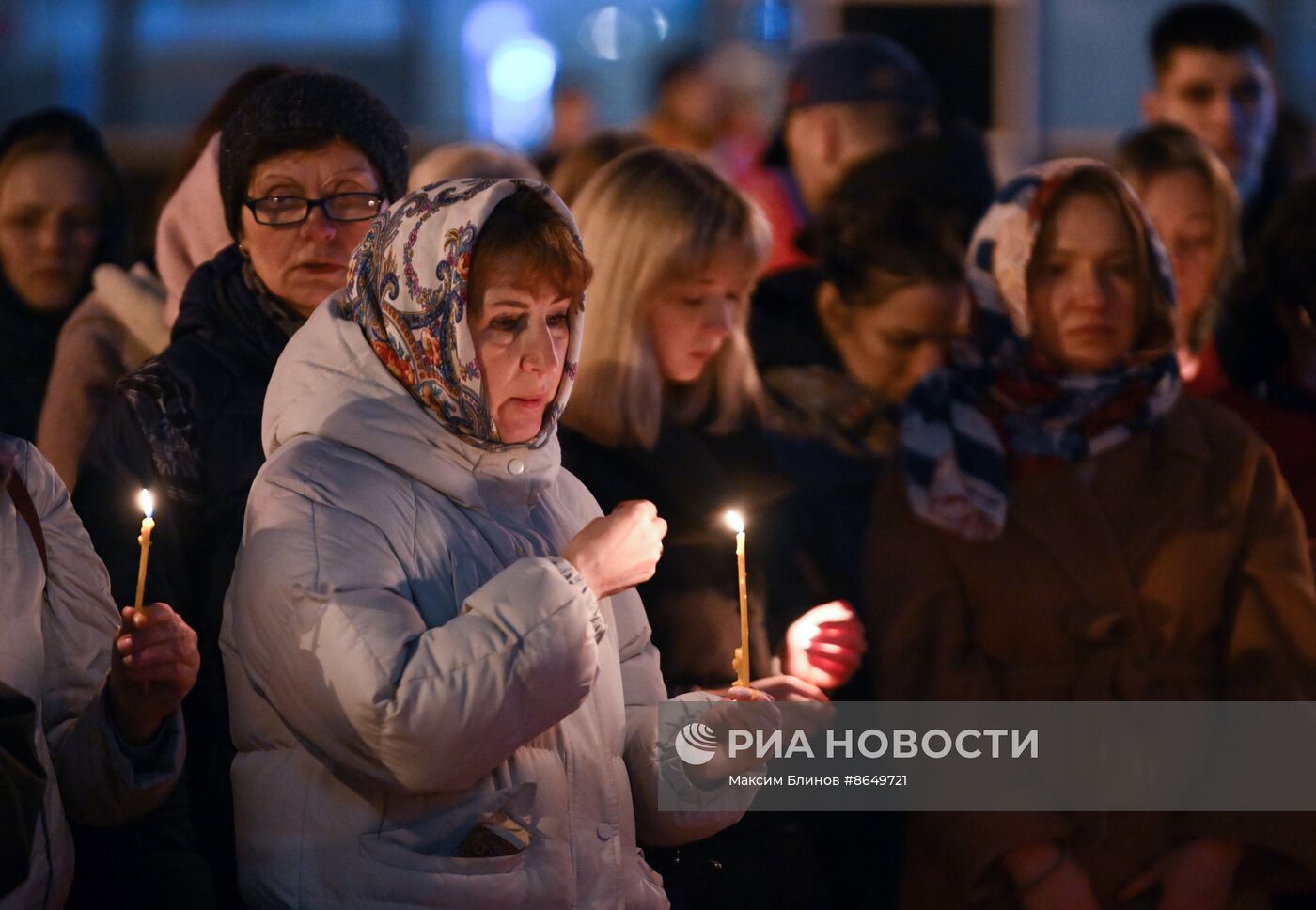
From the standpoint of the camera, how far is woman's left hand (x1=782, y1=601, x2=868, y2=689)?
3121mm

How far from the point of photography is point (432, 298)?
8.82 ft

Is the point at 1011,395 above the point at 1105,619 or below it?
above

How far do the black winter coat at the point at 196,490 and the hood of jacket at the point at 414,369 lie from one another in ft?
1.49

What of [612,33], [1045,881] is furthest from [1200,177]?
[612,33]

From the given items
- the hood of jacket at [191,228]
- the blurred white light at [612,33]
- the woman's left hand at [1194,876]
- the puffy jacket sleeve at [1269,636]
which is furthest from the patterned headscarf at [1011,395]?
the blurred white light at [612,33]

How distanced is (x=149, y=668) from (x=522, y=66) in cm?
596

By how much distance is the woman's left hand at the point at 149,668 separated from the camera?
2.53 metres

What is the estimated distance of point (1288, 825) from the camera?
3742 mm

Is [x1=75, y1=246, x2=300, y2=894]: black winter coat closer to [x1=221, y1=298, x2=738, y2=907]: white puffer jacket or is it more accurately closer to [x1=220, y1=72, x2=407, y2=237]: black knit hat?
[x1=220, y1=72, x2=407, y2=237]: black knit hat

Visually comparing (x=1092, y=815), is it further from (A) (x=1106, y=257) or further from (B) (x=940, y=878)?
(A) (x=1106, y=257)

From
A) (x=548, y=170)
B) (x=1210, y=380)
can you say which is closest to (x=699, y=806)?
(x=1210, y=380)

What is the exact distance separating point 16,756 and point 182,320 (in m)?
1.20

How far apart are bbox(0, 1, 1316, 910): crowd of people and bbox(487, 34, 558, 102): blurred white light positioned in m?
2.61

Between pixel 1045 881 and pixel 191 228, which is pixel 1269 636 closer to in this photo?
pixel 1045 881
